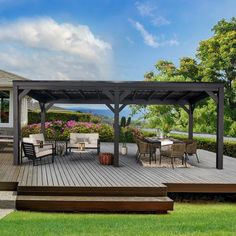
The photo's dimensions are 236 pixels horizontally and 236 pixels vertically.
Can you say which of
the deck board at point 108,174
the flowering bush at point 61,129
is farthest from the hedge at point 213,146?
the flowering bush at point 61,129

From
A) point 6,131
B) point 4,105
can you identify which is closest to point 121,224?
point 6,131

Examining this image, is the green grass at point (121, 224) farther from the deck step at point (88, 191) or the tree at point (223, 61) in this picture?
the tree at point (223, 61)

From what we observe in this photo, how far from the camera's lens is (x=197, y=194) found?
9.79 m

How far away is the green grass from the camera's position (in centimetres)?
586

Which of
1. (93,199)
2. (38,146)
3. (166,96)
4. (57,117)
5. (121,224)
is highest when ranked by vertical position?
(166,96)

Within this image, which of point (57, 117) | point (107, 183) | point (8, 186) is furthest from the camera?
point (57, 117)

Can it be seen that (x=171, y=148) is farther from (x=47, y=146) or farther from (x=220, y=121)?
(x=47, y=146)

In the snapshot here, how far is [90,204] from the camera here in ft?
25.1

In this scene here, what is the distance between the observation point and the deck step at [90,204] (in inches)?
299

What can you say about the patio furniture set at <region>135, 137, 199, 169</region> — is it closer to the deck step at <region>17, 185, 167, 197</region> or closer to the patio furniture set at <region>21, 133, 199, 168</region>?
the patio furniture set at <region>21, 133, 199, 168</region>

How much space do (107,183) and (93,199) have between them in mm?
713

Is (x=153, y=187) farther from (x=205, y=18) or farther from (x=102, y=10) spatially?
(x=205, y=18)

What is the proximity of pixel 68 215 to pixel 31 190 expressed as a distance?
1130 mm

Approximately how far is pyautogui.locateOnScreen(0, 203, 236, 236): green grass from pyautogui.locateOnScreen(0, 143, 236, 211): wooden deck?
0.31 meters
